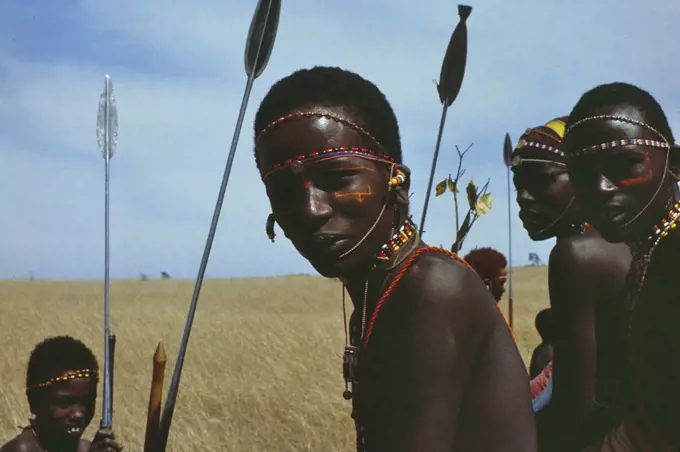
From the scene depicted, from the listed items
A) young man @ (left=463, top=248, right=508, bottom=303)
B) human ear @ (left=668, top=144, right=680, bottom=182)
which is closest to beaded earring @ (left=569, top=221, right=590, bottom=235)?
human ear @ (left=668, top=144, right=680, bottom=182)

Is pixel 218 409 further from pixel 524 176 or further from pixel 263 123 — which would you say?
pixel 263 123

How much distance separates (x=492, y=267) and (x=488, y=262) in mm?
59

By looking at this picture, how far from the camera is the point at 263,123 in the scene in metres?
3.07

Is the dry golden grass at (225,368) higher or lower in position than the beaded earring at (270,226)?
lower

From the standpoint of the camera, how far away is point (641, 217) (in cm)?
368

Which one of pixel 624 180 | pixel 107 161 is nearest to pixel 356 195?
pixel 624 180

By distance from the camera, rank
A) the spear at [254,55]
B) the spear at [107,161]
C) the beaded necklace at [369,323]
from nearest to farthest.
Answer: the beaded necklace at [369,323]
the spear at [254,55]
the spear at [107,161]

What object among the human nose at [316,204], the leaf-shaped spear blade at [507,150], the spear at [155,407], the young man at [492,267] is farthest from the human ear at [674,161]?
the leaf-shaped spear blade at [507,150]

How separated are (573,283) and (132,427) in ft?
32.4

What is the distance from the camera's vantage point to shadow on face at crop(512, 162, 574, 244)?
4480 millimetres

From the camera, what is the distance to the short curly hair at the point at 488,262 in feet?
22.9

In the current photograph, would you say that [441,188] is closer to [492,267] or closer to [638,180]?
[638,180]

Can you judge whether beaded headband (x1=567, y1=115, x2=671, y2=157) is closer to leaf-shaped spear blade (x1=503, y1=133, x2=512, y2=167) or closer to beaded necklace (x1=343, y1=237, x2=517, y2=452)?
beaded necklace (x1=343, y1=237, x2=517, y2=452)

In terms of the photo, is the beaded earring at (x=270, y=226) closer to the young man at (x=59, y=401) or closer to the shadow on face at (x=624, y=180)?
the shadow on face at (x=624, y=180)
